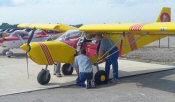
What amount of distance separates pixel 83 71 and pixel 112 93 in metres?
1.10

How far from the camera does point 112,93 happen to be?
609 cm

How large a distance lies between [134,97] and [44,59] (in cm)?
284

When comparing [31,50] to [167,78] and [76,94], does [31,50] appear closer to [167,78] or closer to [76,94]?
[76,94]

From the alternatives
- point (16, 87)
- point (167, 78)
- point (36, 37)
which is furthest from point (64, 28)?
point (36, 37)

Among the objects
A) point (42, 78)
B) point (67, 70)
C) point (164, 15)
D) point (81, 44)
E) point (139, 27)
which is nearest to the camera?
point (139, 27)

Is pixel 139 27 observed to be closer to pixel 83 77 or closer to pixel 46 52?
pixel 83 77

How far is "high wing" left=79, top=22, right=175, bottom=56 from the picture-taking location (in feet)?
18.6

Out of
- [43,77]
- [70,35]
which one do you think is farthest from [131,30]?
[43,77]

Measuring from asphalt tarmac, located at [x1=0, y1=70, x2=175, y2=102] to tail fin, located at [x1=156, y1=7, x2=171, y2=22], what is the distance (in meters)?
3.14

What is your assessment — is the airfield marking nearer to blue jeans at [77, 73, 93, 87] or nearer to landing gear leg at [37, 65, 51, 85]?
landing gear leg at [37, 65, 51, 85]

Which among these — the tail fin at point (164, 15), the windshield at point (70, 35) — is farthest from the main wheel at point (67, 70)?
the tail fin at point (164, 15)

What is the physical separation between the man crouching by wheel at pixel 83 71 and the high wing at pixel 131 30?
0.97m

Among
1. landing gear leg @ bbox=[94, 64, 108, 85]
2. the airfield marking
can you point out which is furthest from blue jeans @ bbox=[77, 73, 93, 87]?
the airfield marking

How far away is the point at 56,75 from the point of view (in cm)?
828
